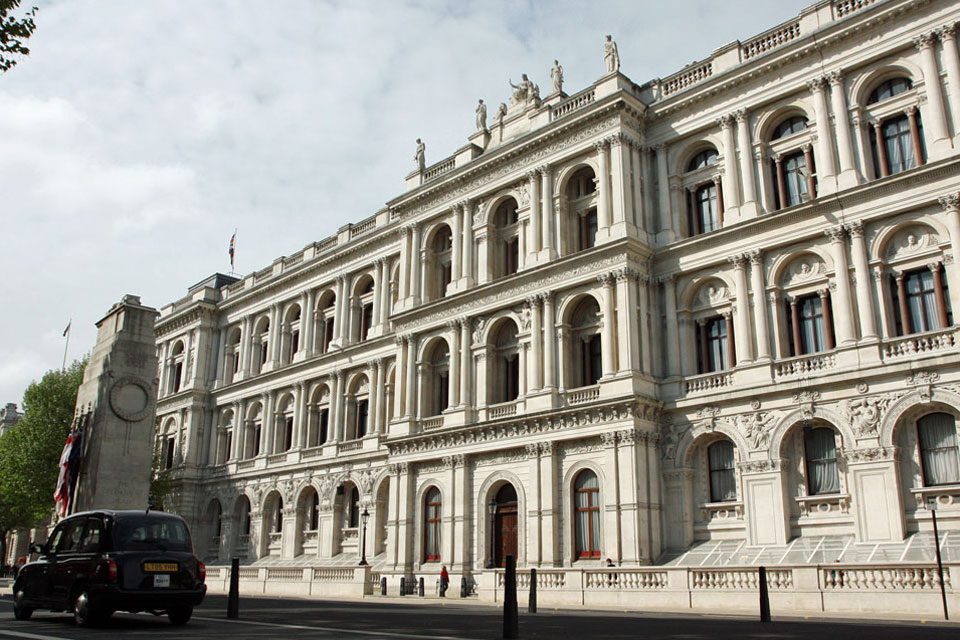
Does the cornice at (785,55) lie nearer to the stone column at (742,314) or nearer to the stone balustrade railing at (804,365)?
the stone column at (742,314)

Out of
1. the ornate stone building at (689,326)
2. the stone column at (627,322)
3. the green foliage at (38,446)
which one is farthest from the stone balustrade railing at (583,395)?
the green foliage at (38,446)

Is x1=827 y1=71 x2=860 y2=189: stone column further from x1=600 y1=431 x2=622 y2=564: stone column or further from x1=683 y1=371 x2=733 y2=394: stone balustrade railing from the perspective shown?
x1=600 y1=431 x2=622 y2=564: stone column

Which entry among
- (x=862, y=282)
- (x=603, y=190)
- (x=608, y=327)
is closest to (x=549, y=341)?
(x=608, y=327)

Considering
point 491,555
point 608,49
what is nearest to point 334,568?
point 491,555

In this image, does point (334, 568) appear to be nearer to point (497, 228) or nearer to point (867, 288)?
point (497, 228)

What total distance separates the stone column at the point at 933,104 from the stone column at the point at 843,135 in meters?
2.29

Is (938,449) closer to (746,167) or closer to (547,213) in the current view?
(746,167)

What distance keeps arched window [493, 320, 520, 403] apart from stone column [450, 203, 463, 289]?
353 cm

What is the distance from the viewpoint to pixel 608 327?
32250 millimetres

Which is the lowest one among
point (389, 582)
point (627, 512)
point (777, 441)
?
point (389, 582)

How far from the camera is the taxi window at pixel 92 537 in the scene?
49.1 feet

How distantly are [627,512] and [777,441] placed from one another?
5.60 m

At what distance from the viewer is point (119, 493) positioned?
24.4 m

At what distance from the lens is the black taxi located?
46.0 feet
